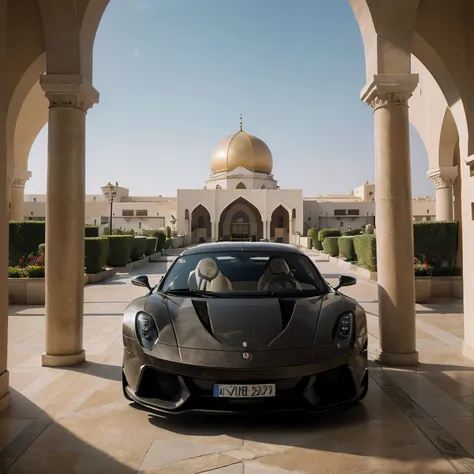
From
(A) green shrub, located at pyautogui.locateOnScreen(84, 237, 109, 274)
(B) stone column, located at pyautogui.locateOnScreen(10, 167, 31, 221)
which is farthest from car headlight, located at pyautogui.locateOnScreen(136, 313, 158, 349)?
(B) stone column, located at pyautogui.locateOnScreen(10, 167, 31, 221)

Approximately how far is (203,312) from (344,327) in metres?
1.10

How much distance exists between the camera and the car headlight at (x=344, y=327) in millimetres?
3305

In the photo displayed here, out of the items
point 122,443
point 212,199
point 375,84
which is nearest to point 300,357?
point 122,443

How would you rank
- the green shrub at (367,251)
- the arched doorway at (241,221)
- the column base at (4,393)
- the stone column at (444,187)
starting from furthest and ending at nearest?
the arched doorway at (241,221)
the stone column at (444,187)
the green shrub at (367,251)
the column base at (4,393)

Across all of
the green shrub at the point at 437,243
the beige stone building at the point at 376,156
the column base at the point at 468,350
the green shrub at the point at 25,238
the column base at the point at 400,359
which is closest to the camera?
the column base at the point at 400,359

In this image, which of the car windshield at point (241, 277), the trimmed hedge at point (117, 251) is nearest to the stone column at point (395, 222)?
the car windshield at point (241, 277)

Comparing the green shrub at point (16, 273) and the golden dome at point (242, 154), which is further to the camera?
the golden dome at point (242, 154)

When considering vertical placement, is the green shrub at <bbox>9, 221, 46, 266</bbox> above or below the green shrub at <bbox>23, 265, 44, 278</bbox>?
above

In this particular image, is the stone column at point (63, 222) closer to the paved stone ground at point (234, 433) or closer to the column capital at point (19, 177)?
the paved stone ground at point (234, 433)

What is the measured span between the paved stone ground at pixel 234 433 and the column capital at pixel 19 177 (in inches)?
401

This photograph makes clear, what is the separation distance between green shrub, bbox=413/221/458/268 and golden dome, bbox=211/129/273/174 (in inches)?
1631

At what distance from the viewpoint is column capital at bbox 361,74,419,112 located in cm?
499

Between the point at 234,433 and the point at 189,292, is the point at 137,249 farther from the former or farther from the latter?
the point at 234,433

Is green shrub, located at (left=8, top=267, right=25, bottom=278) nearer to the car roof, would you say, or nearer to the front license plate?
the car roof
